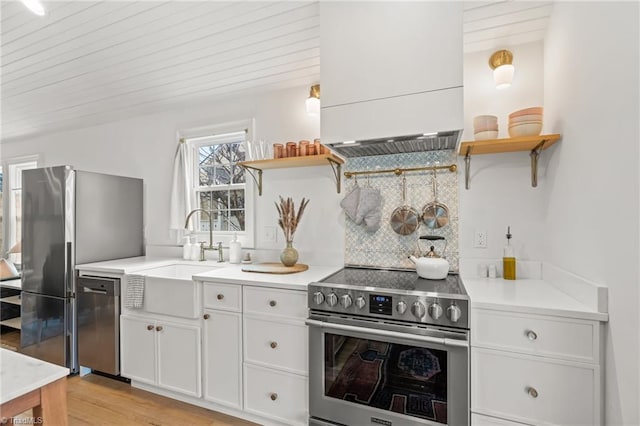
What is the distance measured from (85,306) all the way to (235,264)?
1.26m

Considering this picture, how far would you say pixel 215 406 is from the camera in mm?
2053

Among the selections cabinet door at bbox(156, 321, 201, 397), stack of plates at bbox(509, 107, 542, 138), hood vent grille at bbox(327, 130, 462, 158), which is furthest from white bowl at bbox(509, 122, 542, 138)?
cabinet door at bbox(156, 321, 201, 397)

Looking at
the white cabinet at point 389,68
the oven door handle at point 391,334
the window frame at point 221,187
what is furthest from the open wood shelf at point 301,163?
the oven door handle at point 391,334

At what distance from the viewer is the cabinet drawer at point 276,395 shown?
5.76ft

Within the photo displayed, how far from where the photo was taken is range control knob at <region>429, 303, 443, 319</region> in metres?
1.44

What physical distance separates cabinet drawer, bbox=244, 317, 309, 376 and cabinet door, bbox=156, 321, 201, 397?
425 millimetres

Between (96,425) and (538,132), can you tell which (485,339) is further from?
(96,425)

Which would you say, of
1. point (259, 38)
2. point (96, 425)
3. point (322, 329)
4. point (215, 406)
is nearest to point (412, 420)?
point (322, 329)

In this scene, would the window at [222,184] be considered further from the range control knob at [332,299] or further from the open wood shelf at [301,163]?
the range control knob at [332,299]

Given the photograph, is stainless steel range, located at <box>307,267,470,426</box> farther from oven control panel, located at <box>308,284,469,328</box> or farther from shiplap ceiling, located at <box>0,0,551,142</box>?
shiplap ceiling, located at <box>0,0,551,142</box>

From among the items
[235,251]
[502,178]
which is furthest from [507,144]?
[235,251]

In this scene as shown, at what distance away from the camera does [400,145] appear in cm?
193

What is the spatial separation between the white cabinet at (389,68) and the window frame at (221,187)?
1150 mm

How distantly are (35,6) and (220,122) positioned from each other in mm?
1349
